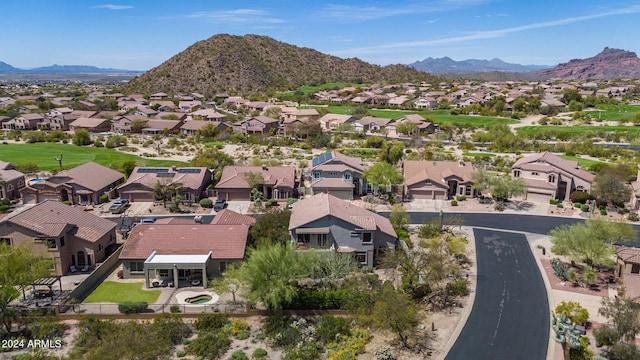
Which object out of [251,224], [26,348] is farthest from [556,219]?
[26,348]

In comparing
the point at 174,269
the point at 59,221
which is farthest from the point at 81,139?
the point at 174,269

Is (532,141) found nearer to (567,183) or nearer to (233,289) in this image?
(567,183)

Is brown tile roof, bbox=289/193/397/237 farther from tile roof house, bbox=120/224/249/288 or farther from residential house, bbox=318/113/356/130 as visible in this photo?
residential house, bbox=318/113/356/130

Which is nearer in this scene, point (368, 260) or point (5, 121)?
point (368, 260)

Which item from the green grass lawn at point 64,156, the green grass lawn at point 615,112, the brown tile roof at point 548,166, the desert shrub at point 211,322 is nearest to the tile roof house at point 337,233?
the desert shrub at point 211,322

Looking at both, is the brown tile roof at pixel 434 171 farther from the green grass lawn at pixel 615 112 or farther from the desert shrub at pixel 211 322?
the green grass lawn at pixel 615 112

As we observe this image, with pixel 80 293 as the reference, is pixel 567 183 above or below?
above

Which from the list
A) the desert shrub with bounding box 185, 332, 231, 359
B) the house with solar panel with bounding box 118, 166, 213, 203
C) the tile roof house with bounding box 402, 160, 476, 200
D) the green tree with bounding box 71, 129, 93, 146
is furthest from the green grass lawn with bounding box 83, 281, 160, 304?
the green tree with bounding box 71, 129, 93, 146
